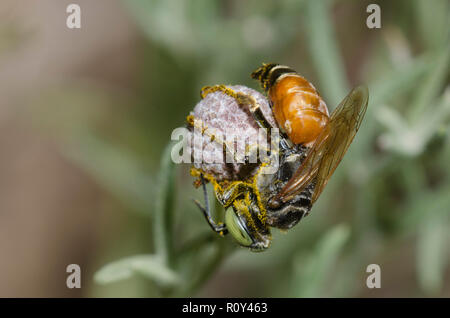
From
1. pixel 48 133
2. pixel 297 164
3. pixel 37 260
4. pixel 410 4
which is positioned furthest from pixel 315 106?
pixel 37 260

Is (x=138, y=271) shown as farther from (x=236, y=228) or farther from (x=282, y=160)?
(x=282, y=160)

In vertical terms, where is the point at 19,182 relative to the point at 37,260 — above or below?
above

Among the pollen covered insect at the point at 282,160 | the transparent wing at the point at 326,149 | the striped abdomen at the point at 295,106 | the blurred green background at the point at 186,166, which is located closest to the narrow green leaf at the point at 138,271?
the blurred green background at the point at 186,166

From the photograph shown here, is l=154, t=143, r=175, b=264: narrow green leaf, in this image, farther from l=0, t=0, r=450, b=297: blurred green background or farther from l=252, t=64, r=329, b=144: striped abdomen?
l=252, t=64, r=329, b=144: striped abdomen

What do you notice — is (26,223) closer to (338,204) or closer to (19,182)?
(19,182)

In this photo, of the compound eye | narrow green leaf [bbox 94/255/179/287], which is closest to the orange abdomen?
the compound eye

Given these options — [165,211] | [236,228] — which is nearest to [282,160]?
[236,228]
